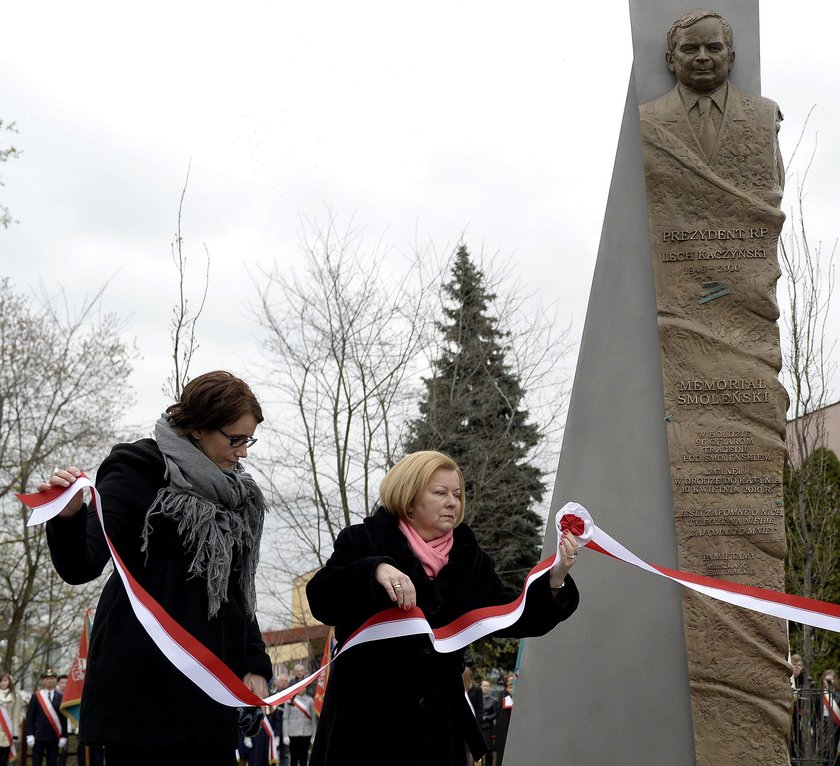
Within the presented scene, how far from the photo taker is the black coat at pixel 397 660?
400cm

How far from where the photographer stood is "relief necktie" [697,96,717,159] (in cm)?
735

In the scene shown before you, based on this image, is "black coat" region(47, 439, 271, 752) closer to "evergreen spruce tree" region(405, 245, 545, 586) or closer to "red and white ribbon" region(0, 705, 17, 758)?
"evergreen spruce tree" region(405, 245, 545, 586)

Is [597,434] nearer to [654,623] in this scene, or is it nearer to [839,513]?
[654,623]

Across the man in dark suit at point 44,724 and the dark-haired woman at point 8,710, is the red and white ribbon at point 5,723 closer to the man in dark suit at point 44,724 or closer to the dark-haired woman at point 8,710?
the dark-haired woman at point 8,710

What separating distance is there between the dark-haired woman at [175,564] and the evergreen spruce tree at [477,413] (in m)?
12.6

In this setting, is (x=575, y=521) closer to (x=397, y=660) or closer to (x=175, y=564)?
(x=397, y=660)

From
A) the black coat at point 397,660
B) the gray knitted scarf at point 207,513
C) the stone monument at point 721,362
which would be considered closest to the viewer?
the gray knitted scarf at point 207,513

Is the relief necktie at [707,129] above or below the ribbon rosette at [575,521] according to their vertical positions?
above

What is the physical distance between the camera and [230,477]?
12.6 feet

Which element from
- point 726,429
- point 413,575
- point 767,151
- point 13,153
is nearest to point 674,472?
point 726,429

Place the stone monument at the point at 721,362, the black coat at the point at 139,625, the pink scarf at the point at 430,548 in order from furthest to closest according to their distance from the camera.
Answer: the stone monument at the point at 721,362 < the pink scarf at the point at 430,548 < the black coat at the point at 139,625

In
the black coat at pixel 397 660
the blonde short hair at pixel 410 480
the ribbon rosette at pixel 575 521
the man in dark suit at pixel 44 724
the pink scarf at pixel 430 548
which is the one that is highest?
the blonde short hair at pixel 410 480

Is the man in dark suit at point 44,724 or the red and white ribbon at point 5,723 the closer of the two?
the red and white ribbon at point 5,723

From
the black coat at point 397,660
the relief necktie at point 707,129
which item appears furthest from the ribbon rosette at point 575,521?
the relief necktie at point 707,129
